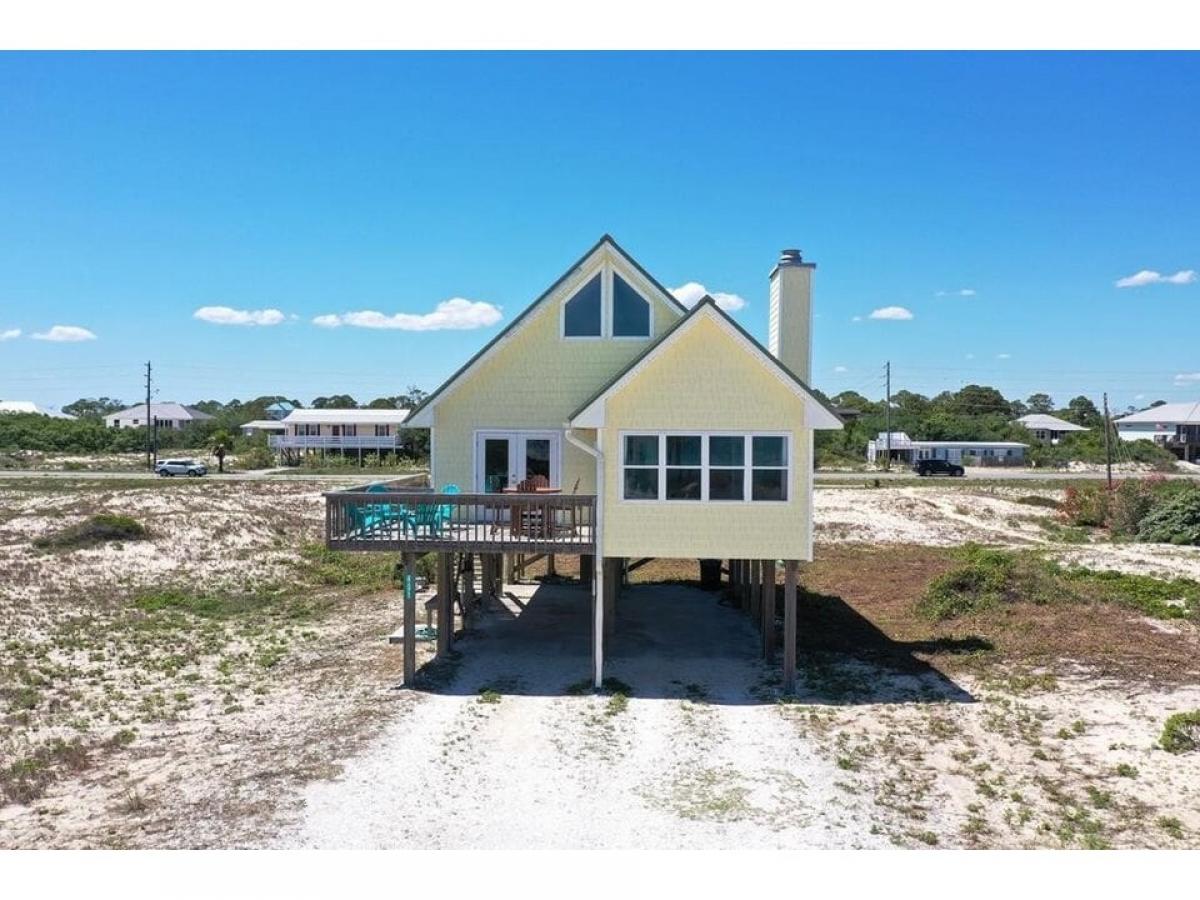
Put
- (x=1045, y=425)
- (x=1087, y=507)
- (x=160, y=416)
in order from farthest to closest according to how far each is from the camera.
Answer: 1. (x=160, y=416)
2. (x=1045, y=425)
3. (x=1087, y=507)

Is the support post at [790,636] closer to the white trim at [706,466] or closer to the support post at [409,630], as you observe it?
the white trim at [706,466]

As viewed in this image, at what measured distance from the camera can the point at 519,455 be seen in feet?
65.3

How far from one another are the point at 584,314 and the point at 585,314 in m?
0.02

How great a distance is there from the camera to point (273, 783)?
1296 cm

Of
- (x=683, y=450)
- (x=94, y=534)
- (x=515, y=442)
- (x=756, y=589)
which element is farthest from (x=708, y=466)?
(x=94, y=534)

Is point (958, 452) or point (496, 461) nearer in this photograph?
point (496, 461)

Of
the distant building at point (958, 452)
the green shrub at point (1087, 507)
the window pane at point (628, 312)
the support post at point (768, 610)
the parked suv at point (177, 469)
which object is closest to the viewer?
the support post at point (768, 610)

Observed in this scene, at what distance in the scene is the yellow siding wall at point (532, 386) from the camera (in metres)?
19.8

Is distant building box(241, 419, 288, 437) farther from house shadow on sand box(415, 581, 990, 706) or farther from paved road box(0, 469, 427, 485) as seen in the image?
house shadow on sand box(415, 581, 990, 706)

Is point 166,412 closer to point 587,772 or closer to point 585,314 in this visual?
point 585,314

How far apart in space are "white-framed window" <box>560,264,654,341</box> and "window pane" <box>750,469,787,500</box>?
4.31 metres

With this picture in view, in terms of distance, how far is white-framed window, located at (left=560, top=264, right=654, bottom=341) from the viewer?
19734 mm

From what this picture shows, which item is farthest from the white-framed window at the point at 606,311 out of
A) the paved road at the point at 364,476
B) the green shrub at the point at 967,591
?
the paved road at the point at 364,476

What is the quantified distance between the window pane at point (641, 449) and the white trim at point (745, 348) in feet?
2.45
